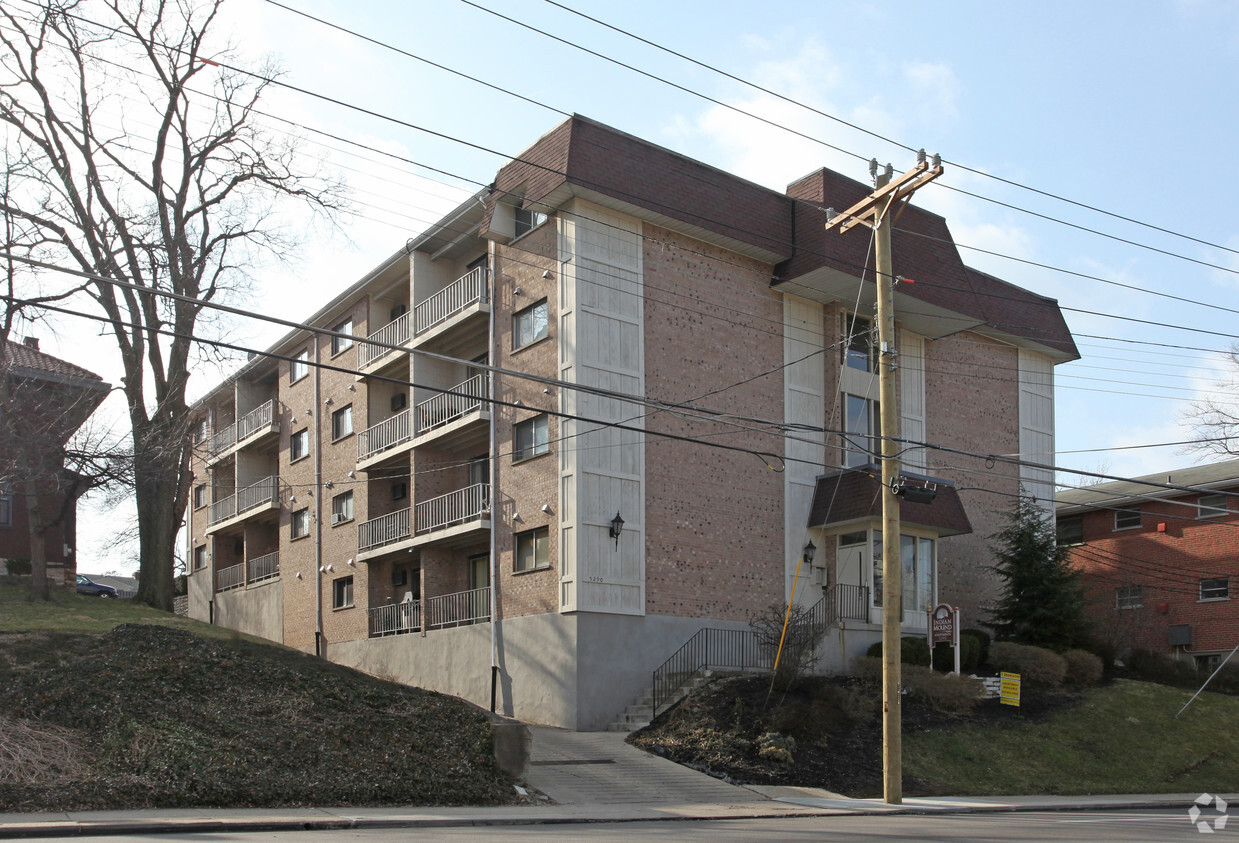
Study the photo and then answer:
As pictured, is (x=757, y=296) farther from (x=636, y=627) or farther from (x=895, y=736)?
(x=895, y=736)

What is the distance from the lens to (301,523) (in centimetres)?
3662

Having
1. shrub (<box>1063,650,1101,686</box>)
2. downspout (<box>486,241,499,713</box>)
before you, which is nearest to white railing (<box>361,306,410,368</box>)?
downspout (<box>486,241,499,713</box>)

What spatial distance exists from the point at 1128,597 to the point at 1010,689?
52.8ft

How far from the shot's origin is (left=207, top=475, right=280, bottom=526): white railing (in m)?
38.3

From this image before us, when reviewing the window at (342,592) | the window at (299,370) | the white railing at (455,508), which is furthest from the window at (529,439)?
the window at (299,370)

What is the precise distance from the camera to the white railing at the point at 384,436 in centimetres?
3027

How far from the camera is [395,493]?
32688 mm

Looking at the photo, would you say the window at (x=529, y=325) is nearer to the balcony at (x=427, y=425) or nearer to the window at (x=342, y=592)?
the balcony at (x=427, y=425)

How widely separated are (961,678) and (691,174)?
12.5 metres

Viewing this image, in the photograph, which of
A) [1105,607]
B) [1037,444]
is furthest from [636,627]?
[1105,607]

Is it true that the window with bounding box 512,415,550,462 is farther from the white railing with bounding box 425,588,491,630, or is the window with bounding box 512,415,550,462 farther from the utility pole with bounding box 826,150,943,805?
the utility pole with bounding box 826,150,943,805

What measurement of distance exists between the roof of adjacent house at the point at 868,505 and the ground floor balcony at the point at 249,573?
19.6m

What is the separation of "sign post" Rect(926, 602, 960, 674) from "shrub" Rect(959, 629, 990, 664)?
1.30 metres

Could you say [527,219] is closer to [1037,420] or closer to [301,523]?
[301,523]
